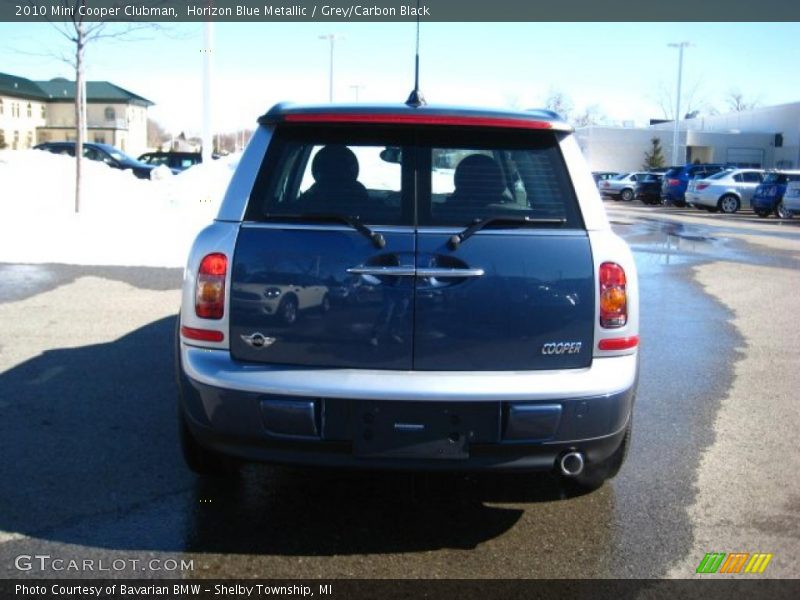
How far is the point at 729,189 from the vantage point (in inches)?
1200

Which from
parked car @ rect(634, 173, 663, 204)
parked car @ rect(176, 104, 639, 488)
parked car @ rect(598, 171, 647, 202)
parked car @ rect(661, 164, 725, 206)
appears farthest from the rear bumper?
parked car @ rect(598, 171, 647, 202)

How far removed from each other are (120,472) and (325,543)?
1335 mm

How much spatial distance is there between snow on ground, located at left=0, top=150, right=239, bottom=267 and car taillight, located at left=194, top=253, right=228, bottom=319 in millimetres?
5045

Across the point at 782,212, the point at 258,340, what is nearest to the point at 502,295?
the point at 258,340

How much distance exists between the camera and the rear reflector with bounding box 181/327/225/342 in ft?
11.1

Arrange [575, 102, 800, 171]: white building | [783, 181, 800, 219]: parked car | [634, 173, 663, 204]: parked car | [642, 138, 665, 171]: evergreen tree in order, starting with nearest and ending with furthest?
[783, 181, 800, 219]: parked car, [634, 173, 663, 204]: parked car, [575, 102, 800, 171]: white building, [642, 138, 665, 171]: evergreen tree

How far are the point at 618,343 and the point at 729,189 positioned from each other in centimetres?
2952

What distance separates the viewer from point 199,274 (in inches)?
135

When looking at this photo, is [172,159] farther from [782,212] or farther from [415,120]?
[415,120]

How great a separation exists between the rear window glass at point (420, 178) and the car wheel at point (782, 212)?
84.2ft

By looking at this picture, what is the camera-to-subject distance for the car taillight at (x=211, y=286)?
11.1 feet

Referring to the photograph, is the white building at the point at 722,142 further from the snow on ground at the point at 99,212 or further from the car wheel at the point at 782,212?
the snow on ground at the point at 99,212

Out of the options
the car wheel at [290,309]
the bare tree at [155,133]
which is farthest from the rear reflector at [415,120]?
the bare tree at [155,133]

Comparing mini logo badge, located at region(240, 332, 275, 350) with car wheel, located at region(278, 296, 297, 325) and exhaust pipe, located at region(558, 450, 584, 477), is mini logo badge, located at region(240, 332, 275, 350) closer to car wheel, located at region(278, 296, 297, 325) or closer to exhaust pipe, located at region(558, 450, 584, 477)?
car wheel, located at region(278, 296, 297, 325)
